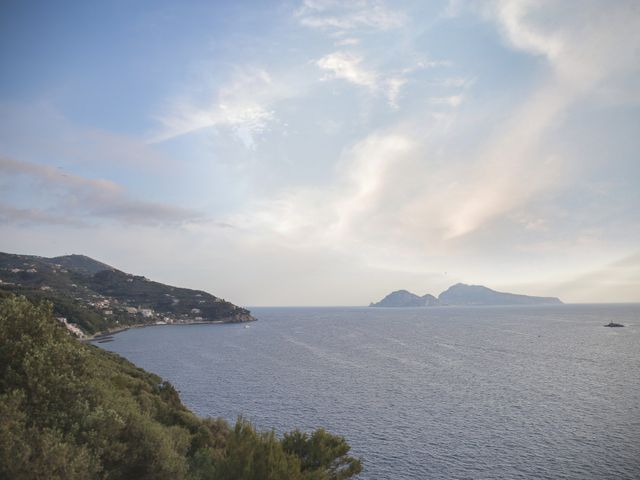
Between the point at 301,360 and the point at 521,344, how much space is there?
9750cm

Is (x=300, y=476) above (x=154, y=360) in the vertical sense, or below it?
above

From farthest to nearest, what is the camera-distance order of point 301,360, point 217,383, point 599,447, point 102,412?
point 301,360
point 217,383
point 599,447
point 102,412

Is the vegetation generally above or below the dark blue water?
above

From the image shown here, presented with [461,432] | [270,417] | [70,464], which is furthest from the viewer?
[270,417]

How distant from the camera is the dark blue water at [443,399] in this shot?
2044 inches

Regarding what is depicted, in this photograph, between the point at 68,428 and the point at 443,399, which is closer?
the point at 68,428

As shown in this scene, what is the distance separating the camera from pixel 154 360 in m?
126

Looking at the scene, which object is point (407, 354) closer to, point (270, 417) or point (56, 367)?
point (270, 417)

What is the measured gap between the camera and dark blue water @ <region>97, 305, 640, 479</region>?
51.9 metres

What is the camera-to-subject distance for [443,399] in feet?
258

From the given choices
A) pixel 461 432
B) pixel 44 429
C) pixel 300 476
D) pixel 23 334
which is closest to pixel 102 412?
pixel 44 429

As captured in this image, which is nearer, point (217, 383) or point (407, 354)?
point (217, 383)

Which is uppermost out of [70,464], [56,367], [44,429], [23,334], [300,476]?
[23,334]

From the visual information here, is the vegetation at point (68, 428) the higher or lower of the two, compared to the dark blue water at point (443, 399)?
higher
